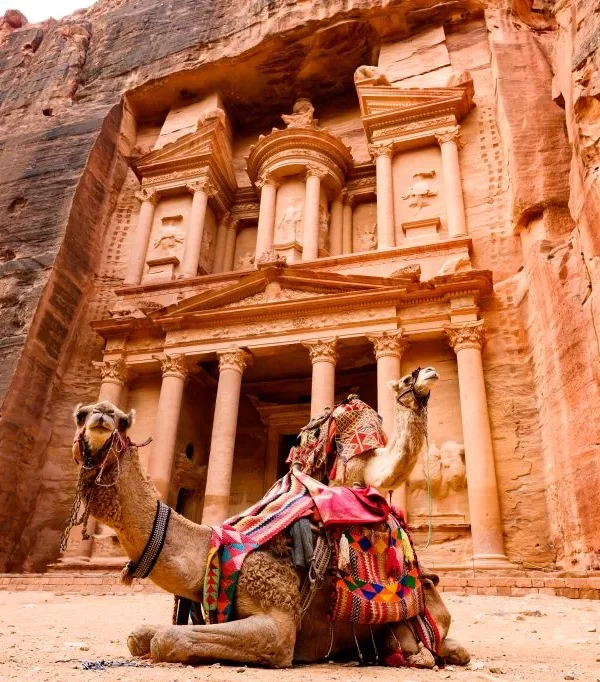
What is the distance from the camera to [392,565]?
3699 millimetres

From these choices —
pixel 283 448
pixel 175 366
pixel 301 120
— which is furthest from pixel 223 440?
pixel 301 120

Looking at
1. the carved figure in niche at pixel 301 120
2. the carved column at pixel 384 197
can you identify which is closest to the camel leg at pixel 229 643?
the carved column at pixel 384 197

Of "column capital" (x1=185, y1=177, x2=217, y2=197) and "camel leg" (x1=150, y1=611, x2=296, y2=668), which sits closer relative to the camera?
"camel leg" (x1=150, y1=611, x2=296, y2=668)

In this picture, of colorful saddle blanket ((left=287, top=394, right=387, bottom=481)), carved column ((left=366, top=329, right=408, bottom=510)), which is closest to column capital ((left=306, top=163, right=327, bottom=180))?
carved column ((left=366, top=329, right=408, bottom=510))

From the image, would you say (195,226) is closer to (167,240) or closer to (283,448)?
(167,240)

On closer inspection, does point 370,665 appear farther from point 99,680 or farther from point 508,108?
point 508,108

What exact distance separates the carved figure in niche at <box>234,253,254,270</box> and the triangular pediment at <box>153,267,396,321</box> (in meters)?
5.19

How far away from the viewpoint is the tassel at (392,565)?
367 cm

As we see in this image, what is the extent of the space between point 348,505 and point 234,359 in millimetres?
11523

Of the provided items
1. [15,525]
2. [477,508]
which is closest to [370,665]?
[477,508]

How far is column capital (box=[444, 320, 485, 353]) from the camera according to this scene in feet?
44.1

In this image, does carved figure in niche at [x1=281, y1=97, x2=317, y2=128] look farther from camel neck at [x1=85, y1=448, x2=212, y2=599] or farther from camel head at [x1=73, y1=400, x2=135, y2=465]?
camel neck at [x1=85, y1=448, x2=212, y2=599]

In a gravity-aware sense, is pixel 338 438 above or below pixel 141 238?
below

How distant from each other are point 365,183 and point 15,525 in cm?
1501
